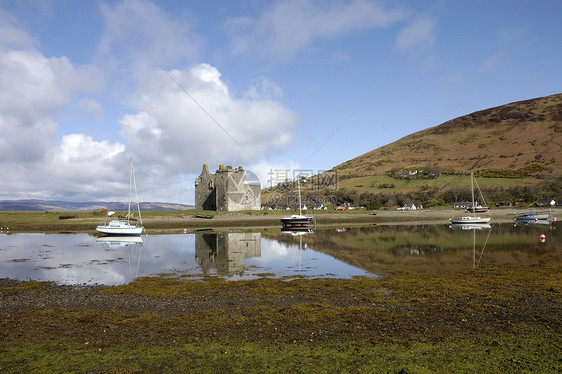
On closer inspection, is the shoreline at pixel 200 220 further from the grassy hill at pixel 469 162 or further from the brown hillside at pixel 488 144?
the brown hillside at pixel 488 144

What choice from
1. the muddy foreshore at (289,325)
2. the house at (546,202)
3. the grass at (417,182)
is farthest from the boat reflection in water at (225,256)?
the grass at (417,182)

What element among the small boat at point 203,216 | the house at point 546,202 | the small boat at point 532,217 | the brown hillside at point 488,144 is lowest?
the small boat at point 532,217

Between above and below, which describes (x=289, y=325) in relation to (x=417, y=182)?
below

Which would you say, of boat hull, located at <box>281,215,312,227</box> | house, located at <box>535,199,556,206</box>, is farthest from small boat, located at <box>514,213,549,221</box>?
boat hull, located at <box>281,215,312,227</box>

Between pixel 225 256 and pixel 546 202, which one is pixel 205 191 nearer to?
pixel 225 256

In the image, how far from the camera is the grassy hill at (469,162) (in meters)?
86.4

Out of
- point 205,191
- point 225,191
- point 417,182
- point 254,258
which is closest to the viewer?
point 254,258

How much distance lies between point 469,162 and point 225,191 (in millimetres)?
87302

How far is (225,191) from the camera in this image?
6075 centimetres

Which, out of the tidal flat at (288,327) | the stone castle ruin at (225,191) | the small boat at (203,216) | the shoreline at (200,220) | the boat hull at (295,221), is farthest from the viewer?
the stone castle ruin at (225,191)

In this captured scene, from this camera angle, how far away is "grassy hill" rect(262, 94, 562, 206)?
283 ft

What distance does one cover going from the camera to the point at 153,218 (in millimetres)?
53094

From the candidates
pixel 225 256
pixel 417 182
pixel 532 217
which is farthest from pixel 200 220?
pixel 417 182

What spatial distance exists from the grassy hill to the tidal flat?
256 feet
